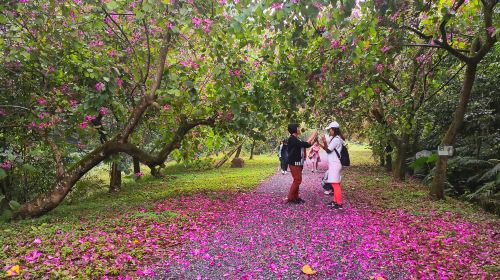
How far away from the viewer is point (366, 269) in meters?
5.19

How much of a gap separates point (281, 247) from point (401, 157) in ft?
37.3

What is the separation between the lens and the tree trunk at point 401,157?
1497cm

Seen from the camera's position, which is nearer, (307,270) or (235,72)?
(307,270)

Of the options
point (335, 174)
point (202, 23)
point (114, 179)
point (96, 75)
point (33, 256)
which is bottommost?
point (33, 256)

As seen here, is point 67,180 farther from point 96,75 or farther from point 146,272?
point 146,272

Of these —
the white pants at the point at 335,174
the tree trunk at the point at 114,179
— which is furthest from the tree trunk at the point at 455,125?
the tree trunk at the point at 114,179

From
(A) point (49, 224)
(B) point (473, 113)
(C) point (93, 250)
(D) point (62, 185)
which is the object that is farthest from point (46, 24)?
(B) point (473, 113)

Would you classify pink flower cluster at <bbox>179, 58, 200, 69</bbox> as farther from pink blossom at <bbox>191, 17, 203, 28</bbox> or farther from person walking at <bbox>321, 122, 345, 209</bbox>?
person walking at <bbox>321, 122, 345, 209</bbox>

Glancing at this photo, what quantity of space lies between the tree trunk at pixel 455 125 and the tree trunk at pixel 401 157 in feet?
15.2

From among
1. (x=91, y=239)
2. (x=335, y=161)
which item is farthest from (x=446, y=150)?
(x=91, y=239)

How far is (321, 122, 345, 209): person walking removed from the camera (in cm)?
916

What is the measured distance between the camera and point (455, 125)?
991 centimetres

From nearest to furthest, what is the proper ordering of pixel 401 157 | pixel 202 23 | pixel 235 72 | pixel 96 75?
1. pixel 202 23
2. pixel 96 75
3. pixel 235 72
4. pixel 401 157

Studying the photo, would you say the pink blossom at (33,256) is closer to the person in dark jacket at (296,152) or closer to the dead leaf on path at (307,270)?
the dead leaf on path at (307,270)
